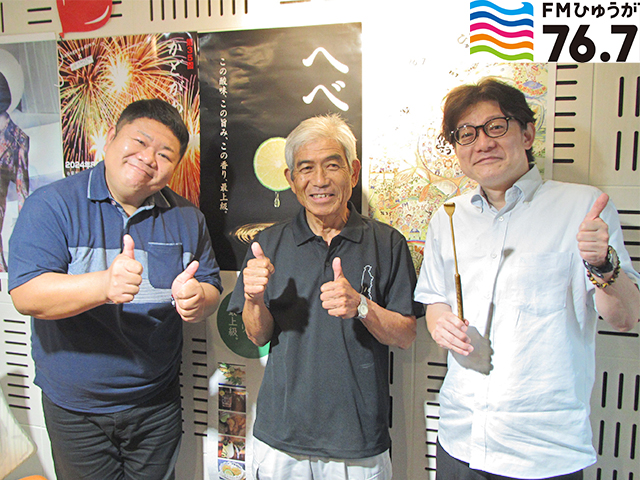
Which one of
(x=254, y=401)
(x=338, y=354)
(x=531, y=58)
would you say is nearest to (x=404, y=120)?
(x=531, y=58)

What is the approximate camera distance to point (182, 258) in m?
1.53

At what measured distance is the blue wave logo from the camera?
1557 millimetres

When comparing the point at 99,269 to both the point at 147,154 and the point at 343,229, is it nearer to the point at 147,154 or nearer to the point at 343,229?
the point at 147,154

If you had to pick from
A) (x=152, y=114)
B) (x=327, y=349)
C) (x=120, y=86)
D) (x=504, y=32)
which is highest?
(x=504, y=32)

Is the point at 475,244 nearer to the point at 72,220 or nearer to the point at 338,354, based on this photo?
the point at 338,354

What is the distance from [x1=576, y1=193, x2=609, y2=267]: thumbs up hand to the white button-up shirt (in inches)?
5.3

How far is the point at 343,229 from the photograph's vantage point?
1.41m

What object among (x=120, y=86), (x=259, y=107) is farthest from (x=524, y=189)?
(x=120, y=86)

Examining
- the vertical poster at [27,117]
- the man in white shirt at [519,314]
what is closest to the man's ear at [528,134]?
the man in white shirt at [519,314]

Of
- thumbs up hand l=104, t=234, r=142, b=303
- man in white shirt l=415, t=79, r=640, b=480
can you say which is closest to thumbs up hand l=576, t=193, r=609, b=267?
man in white shirt l=415, t=79, r=640, b=480

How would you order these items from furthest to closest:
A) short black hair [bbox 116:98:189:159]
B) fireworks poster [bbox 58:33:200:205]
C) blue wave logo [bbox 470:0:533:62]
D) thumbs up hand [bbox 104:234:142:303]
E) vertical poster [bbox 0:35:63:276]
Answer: vertical poster [bbox 0:35:63:276] < fireworks poster [bbox 58:33:200:205] < blue wave logo [bbox 470:0:533:62] < short black hair [bbox 116:98:189:159] < thumbs up hand [bbox 104:234:142:303]

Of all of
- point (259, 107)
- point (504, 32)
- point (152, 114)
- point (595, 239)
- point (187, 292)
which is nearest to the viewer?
point (595, 239)

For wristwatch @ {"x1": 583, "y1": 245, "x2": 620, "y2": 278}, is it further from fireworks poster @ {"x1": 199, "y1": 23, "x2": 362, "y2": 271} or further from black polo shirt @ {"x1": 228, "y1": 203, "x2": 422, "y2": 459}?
fireworks poster @ {"x1": 199, "y1": 23, "x2": 362, "y2": 271}

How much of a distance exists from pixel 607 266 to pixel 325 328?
2.83 feet
